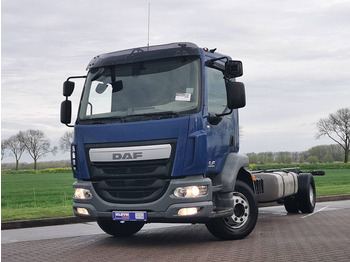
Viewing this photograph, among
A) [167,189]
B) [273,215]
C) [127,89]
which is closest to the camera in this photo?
[167,189]

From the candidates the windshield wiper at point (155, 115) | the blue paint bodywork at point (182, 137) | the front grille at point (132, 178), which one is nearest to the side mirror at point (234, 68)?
the blue paint bodywork at point (182, 137)

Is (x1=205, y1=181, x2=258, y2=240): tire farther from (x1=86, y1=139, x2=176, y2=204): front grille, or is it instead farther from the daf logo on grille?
the daf logo on grille

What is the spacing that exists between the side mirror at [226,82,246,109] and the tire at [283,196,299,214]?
6.36 meters

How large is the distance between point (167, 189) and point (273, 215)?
644 cm

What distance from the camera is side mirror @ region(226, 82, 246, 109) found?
8.73m

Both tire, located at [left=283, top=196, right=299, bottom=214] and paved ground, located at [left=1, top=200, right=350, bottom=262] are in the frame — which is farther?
tire, located at [left=283, top=196, right=299, bottom=214]

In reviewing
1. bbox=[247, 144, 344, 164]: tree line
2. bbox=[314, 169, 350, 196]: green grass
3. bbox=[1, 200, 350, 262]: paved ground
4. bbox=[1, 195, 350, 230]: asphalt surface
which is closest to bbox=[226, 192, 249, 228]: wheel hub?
bbox=[1, 200, 350, 262]: paved ground

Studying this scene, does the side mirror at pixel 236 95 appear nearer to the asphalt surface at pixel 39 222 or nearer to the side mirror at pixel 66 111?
the side mirror at pixel 66 111

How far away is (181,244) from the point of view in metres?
9.19

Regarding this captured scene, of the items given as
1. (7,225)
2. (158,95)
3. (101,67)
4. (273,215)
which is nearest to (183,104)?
(158,95)

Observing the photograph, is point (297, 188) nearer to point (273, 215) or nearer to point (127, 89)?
point (273, 215)

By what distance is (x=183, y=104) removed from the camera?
8.62m

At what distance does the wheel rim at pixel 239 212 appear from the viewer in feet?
31.0

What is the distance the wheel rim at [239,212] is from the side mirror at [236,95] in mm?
1628
